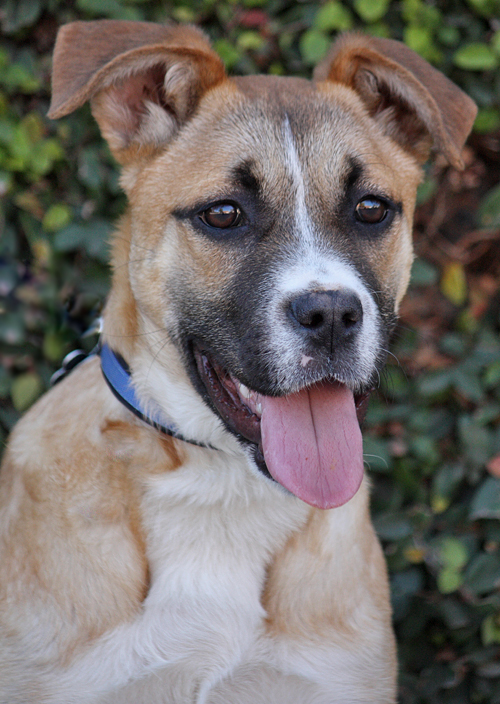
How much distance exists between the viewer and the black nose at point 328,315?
2096 millimetres

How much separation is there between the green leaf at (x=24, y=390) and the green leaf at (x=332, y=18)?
7.42 ft

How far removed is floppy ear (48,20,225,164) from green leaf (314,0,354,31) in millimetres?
1145

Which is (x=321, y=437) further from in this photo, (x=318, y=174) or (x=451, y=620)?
(x=451, y=620)

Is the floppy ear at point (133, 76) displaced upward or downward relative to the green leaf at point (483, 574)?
upward

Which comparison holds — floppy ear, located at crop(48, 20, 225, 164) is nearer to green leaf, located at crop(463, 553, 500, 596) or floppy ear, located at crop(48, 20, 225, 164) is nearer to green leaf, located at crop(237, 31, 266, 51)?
green leaf, located at crop(237, 31, 266, 51)

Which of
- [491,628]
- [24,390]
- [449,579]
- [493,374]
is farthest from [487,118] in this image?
[24,390]

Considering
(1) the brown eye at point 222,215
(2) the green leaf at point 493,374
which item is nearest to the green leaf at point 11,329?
(1) the brown eye at point 222,215

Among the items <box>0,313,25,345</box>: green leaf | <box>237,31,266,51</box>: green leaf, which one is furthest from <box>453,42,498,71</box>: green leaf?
<box>0,313,25,345</box>: green leaf

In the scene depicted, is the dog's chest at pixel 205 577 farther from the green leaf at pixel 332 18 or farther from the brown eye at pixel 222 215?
the green leaf at pixel 332 18

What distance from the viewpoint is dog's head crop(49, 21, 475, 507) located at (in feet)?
7.36

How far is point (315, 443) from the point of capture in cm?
231

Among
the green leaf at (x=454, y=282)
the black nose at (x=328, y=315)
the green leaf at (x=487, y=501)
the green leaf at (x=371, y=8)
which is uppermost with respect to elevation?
the green leaf at (x=371, y=8)

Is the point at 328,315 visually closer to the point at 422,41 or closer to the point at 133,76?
the point at 133,76

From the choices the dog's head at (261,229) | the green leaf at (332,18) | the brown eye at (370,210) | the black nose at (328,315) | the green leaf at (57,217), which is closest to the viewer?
the black nose at (328,315)
